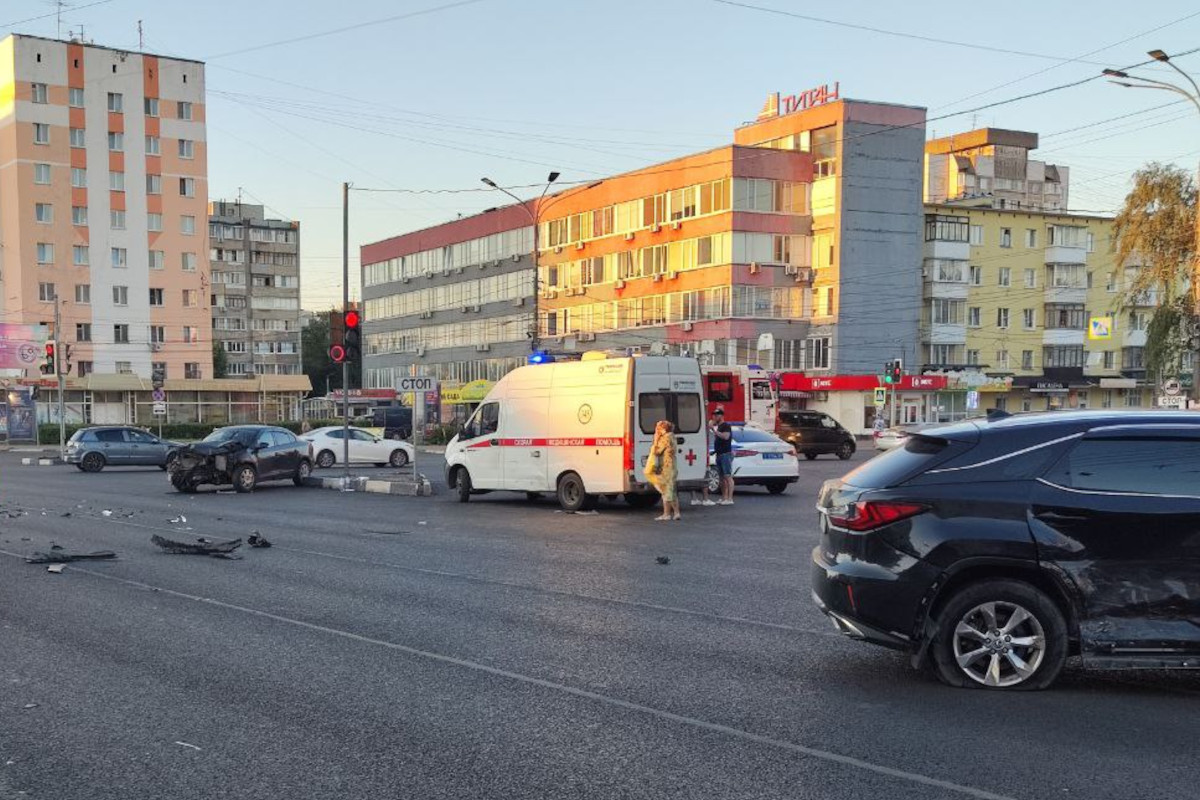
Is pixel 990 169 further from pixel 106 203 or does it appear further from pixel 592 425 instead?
pixel 592 425

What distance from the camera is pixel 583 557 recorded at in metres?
12.7

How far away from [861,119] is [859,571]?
190ft

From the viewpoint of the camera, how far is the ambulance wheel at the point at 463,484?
21.2m

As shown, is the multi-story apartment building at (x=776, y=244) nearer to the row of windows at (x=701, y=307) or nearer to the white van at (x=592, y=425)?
the row of windows at (x=701, y=307)

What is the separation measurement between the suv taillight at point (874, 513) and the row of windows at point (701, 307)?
176 ft

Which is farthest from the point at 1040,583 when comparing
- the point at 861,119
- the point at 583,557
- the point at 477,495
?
the point at 861,119

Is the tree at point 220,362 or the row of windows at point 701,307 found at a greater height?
the row of windows at point 701,307

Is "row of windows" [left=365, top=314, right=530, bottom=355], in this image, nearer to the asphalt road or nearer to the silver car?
the silver car

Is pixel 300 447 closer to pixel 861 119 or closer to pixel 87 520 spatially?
pixel 87 520

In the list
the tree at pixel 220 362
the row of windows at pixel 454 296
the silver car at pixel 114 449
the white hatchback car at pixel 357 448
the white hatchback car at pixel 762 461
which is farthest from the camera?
the tree at pixel 220 362

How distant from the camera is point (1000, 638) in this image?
6250mm

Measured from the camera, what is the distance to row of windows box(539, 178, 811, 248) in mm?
59875

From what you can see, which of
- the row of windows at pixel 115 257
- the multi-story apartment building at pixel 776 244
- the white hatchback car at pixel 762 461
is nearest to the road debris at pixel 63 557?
the white hatchback car at pixel 762 461

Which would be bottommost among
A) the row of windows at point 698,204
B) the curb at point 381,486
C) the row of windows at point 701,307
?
the curb at point 381,486
